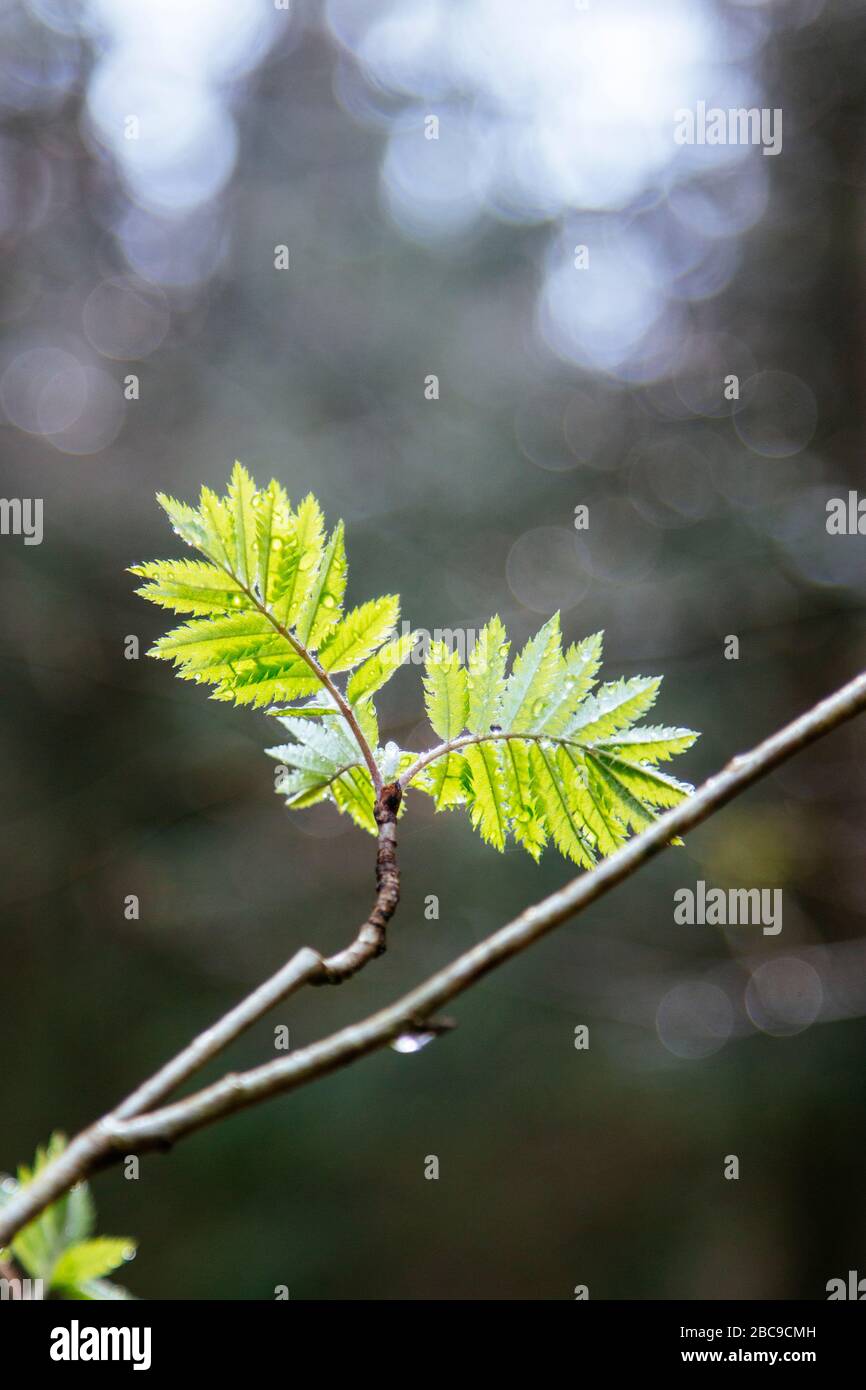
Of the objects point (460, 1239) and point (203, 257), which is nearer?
point (460, 1239)

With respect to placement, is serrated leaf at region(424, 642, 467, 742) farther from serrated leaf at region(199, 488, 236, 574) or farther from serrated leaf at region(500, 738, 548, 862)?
serrated leaf at region(199, 488, 236, 574)

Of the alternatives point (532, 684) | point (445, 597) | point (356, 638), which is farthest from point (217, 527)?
point (445, 597)

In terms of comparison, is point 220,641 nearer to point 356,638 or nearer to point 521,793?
point 356,638

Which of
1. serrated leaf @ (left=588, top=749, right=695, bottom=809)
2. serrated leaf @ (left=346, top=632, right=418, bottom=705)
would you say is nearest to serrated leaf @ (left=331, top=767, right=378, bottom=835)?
serrated leaf @ (left=346, top=632, right=418, bottom=705)

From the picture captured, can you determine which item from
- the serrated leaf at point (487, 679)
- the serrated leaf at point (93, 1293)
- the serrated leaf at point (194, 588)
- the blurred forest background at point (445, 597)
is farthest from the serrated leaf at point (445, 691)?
the blurred forest background at point (445, 597)

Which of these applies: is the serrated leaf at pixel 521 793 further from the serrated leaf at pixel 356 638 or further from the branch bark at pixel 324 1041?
the branch bark at pixel 324 1041

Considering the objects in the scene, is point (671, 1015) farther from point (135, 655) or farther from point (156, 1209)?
point (135, 655)

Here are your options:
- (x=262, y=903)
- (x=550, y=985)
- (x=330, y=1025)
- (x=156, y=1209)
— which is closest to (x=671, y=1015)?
(x=550, y=985)
